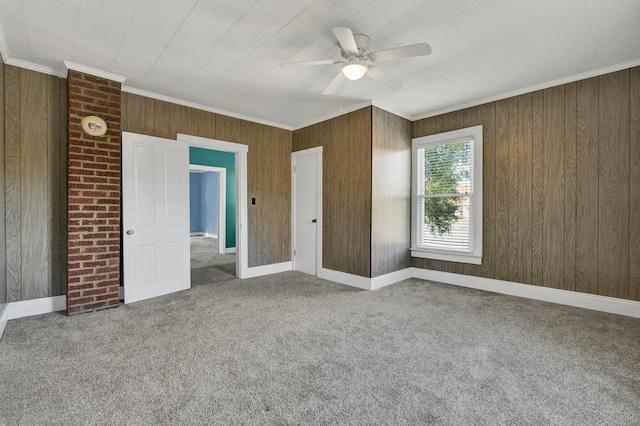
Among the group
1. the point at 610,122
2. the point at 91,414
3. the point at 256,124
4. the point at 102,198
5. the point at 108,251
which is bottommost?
the point at 91,414

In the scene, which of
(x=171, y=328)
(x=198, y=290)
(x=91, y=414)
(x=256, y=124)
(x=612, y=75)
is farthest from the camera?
(x=256, y=124)

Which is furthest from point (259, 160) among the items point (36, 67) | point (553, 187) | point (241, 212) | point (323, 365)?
point (553, 187)

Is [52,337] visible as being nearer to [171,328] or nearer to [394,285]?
[171,328]

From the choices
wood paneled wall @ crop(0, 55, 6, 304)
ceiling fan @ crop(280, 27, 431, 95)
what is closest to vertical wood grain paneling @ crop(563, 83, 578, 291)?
ceiling fan @ crop(280, 27, 431, 95)

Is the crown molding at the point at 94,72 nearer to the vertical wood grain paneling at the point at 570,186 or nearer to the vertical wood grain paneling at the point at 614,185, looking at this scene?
the vertical wood grain paneling at the point at 570,186

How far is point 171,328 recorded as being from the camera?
2.79 m

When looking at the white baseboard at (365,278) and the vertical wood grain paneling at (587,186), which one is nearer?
the vertical wood grain paneling at (587,186)

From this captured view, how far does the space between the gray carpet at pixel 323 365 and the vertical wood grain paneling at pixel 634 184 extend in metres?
0.46

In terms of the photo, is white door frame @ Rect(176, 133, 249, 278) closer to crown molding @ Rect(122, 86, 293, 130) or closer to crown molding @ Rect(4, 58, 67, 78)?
crown molding @ Rect(122, 86, 293, 130)

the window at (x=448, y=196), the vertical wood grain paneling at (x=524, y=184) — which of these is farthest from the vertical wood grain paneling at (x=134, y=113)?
the vertical wood grain paneling at (x=524, y=184)

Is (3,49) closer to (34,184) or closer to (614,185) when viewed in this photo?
(34,184)

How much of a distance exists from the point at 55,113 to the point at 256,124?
8.30ft

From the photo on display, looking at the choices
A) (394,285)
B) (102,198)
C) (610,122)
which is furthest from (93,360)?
(610,122)

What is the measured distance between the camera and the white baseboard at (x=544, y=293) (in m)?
3.13
